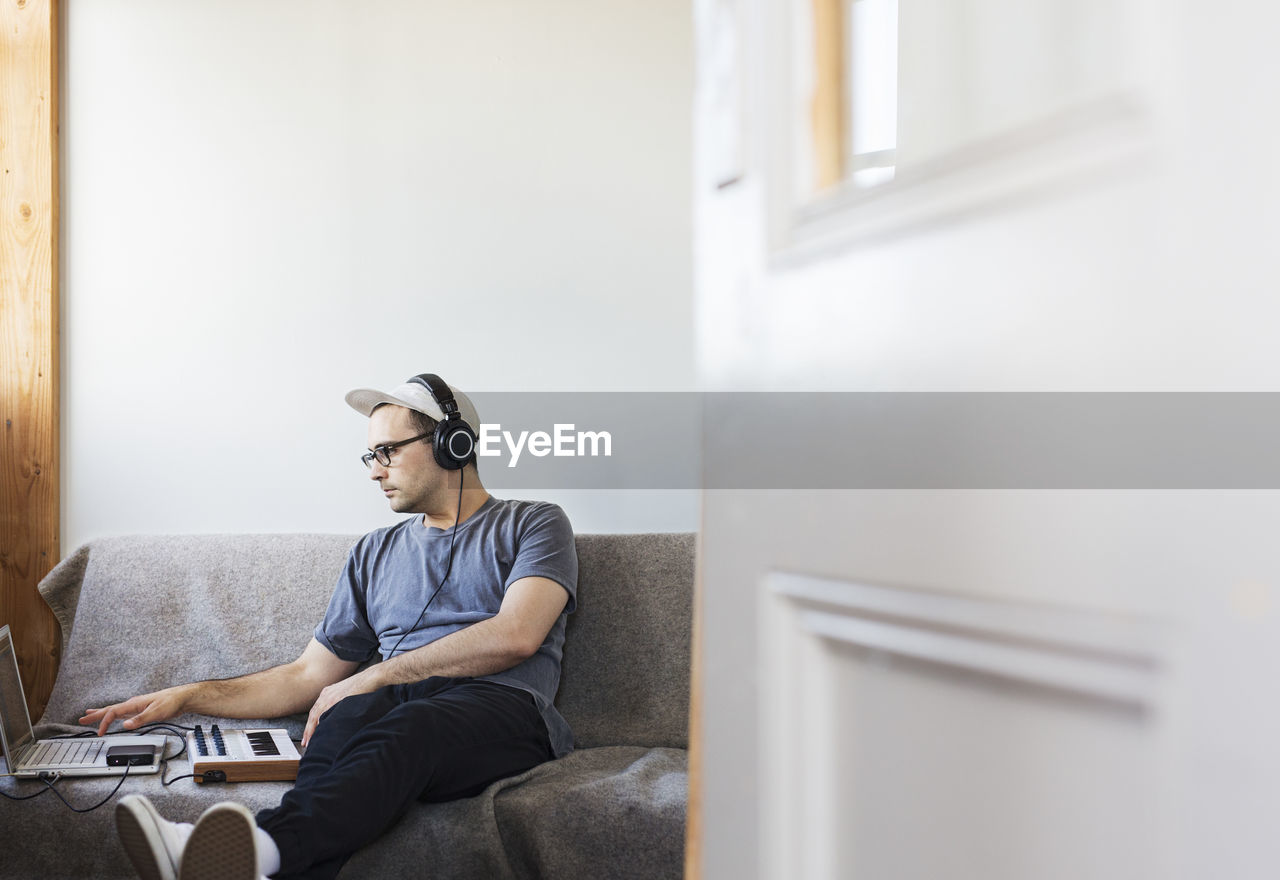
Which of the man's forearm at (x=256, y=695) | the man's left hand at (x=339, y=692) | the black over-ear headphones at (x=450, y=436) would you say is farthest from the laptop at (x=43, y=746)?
the black over-ear headphones at (x=450, y=436)

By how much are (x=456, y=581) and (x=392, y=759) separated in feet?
1.69

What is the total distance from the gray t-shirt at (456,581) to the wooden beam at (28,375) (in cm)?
83

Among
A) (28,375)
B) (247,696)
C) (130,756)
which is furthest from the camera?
→ (28,375)

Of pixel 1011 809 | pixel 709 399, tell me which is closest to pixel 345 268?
pixel 709 399

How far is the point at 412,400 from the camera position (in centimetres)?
201

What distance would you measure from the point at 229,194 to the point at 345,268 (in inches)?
13.4

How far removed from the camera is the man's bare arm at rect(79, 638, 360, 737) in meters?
1.83

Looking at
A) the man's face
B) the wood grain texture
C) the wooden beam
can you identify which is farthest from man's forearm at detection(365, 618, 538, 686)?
the wood grain texture

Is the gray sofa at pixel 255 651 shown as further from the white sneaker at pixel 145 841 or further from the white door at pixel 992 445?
the white door at pixel 992 445

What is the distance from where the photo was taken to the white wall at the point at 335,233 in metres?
2.30

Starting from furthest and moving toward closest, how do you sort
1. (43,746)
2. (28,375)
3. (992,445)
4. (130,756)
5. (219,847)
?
1. (28,375)
2. (43,746)
3. (130,756)
4. (219,847)
5. (992,445)

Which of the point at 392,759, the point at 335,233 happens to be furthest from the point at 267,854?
the point at 335,233

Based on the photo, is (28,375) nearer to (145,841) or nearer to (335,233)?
(335,233)

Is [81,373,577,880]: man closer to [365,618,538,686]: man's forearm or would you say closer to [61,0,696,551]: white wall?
[365,618,538,686]: man's forearm
